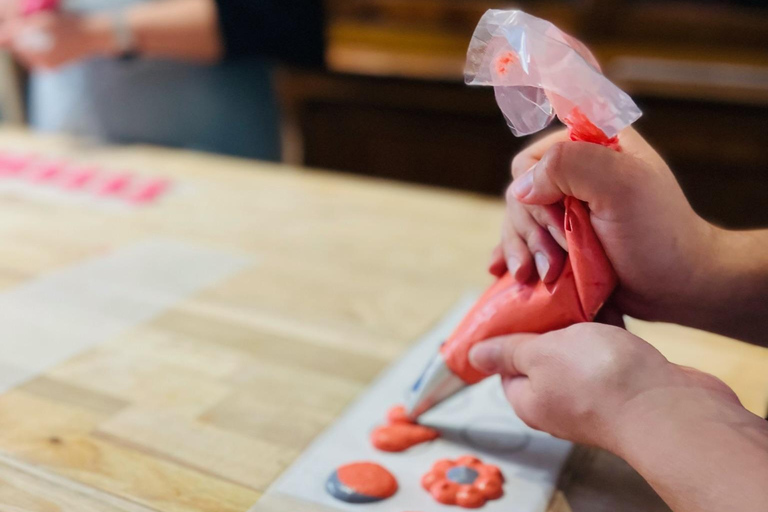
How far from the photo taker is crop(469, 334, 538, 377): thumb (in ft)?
1.54

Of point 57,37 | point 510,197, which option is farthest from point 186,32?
point 510,197

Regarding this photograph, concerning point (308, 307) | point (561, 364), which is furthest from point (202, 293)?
point (561, 364)

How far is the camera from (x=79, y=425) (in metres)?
0.52

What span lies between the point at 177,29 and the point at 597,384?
41.2 inches

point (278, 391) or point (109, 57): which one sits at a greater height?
point (109, 57)

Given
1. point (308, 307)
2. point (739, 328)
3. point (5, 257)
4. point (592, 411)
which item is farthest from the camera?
point (5, 257)

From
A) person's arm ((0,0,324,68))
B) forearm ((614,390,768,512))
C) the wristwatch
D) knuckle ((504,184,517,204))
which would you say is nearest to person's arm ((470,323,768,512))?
forearm ((614,390,768,512))

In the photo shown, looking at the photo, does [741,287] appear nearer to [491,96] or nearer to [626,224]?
[626,224]

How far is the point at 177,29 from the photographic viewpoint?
4.02ft

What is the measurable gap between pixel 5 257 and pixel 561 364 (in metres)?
0.67

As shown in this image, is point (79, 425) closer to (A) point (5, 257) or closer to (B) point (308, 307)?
(B) point (308, 307)

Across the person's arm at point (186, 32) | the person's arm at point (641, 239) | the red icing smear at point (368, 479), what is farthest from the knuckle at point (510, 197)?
the person's arm at point (186, 32)

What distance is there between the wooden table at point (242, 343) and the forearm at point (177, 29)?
0.27 metres

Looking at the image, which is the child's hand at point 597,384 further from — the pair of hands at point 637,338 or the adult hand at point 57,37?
the adult hand at point 57,37
